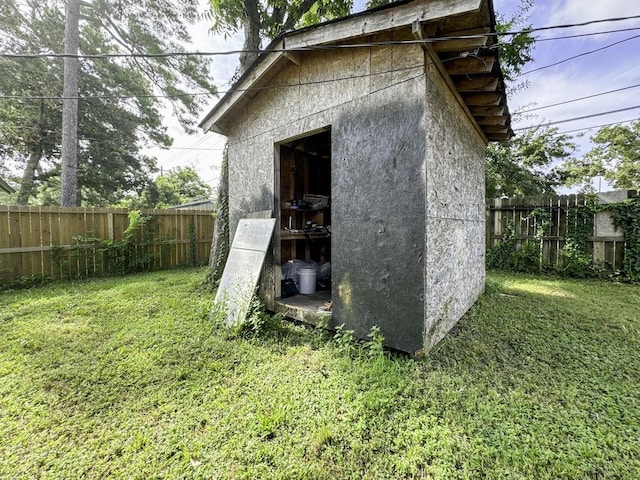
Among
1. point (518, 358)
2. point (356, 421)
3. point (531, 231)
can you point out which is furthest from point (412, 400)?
point (531, 231)

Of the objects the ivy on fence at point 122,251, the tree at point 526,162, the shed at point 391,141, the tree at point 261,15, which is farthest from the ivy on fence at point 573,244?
the ivy on fence at point 122,251

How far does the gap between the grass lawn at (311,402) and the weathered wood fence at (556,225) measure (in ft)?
9.77

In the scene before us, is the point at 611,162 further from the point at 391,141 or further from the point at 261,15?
the point at 391,141

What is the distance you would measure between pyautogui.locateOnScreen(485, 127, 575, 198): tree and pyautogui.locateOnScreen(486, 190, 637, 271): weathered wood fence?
4522mm

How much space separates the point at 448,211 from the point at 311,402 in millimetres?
2291

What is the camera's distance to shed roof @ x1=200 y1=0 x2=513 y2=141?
6.87ft

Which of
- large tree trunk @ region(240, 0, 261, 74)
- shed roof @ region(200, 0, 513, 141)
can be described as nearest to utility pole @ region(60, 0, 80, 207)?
large tree trunk @ region(240, 0, 261, 74)

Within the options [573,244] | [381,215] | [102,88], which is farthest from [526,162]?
[102,88]

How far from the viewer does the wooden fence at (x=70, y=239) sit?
5.11 metres

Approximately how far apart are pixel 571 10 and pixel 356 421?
7.07 metres

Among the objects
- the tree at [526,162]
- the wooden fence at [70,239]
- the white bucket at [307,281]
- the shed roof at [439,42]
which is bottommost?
the white bucket at [307,281]

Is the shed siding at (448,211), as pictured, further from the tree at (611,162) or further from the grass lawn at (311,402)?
the tree at (611,162)

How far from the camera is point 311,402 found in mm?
1998

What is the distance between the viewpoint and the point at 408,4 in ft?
7.07
